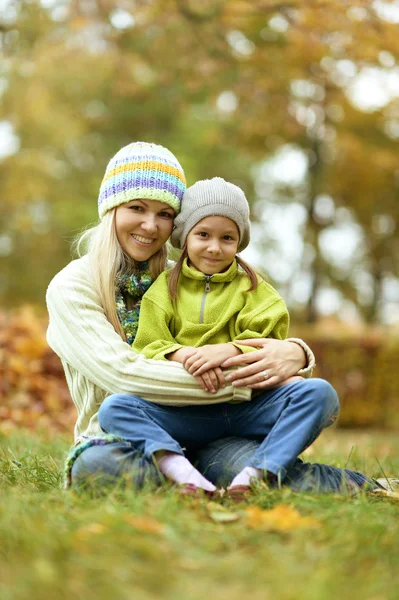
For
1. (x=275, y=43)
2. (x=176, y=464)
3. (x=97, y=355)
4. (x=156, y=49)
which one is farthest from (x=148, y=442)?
(x=275, y=43)

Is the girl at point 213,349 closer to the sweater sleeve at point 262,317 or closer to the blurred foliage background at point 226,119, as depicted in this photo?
the sweater sleeve at point 262,317

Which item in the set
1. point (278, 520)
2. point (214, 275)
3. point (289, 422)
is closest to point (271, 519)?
point (278, 520)

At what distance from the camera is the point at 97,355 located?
3018 millimetres

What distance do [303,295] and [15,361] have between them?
1327cm

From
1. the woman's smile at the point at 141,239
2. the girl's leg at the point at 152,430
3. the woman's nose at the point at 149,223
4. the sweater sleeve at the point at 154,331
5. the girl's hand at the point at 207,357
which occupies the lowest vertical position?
the girl's leg at the point at 152,430

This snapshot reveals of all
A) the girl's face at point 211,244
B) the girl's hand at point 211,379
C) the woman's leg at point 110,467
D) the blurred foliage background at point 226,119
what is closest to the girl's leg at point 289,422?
the girl's hand at point 211,379

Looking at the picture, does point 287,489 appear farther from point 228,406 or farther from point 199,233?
point 199,233

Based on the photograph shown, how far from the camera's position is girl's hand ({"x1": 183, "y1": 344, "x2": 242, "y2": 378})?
2918 millimetres

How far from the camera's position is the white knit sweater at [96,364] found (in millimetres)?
2961

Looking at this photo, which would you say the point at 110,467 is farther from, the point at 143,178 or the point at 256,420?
the point at 143,178

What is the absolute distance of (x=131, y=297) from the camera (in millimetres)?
3408

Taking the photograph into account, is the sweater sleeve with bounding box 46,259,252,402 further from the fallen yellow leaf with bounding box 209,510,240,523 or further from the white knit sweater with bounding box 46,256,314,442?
the fallen yellow leaf with bounding box 209,510,240,523

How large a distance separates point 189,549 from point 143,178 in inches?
70.4

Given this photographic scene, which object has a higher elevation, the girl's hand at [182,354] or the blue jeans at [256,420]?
the girl's hand at [182,354]
